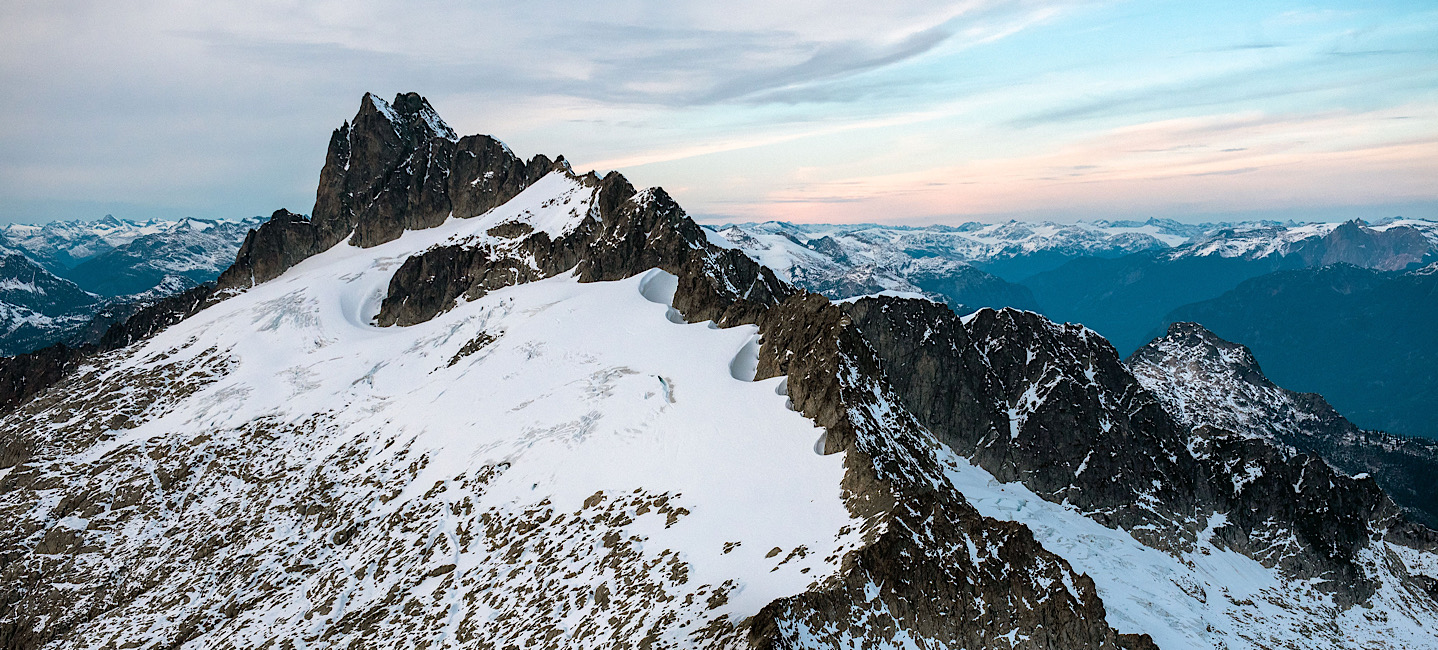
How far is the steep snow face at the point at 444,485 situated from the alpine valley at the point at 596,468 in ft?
1.00

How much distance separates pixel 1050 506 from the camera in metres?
117

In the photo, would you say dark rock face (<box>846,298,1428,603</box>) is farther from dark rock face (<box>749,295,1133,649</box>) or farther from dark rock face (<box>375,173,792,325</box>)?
dark rock face (<box>749,295,1133,649</box>)

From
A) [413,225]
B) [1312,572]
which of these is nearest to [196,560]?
[413,225]

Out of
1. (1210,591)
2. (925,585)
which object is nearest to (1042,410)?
(1210,591)

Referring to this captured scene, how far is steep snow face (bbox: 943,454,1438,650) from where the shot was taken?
91.6 metres

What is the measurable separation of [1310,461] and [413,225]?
154 meters

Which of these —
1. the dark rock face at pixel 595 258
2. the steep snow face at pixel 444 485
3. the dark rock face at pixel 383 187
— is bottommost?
the steep snow face at pixel 444 485

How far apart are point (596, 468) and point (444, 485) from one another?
1504 cm

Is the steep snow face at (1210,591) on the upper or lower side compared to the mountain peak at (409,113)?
lower

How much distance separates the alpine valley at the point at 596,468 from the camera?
39.6 metres

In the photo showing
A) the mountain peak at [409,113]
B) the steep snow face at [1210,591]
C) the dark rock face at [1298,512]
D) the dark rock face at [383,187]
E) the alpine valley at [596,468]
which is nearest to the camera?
the alpine valley at [596,468]

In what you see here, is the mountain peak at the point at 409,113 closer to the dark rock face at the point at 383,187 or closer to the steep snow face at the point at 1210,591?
the dark rock face at the point at 383,187

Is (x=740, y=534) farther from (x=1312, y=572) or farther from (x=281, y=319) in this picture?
(x=1312, y=572)

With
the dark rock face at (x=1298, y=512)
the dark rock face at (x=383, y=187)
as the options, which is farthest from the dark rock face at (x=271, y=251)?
the dark rock face at (x=1298, y=512)
